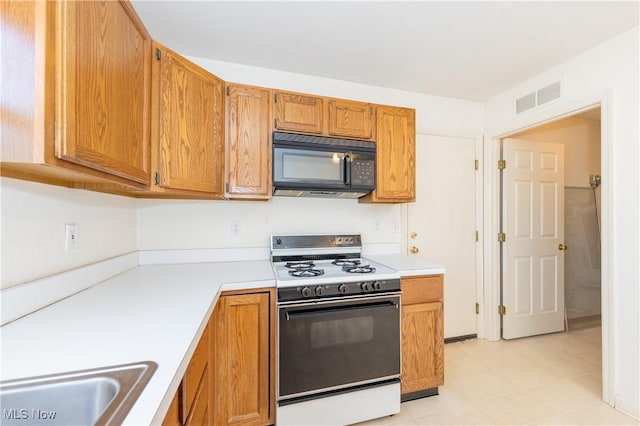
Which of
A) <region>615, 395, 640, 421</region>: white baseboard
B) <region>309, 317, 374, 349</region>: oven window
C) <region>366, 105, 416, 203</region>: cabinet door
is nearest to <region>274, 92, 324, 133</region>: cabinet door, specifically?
<region>366, 105, 416, 203</region>: cabinet door

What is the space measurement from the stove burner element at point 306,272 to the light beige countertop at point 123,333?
363mm

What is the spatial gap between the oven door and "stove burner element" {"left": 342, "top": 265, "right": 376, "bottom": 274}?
0.54 ft

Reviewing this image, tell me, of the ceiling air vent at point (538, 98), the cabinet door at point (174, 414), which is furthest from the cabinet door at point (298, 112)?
the ceiling air vent at point (538, 98)

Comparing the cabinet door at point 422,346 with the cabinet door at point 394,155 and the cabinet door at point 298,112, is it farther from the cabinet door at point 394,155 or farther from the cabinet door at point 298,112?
the cabinet door at point 298,112

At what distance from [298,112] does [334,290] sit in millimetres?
1229

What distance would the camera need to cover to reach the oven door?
1558 millimetres

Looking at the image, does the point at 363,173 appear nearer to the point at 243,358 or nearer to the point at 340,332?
the point at 340,332

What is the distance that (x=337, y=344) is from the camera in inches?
64.3

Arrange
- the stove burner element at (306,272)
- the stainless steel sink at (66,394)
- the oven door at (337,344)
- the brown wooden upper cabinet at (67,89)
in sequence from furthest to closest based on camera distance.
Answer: the stove burner element at (306,272)
the oven door at (337,344)
the brown wooden upper cabinet at (67,89)
the stainless steel sink at (66,394)

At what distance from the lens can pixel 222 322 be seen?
4.91 ft

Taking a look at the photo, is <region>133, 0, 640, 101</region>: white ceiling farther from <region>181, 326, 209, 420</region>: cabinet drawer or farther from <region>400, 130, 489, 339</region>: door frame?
<region>181, 326, 209, 420</region>: cabinet drawer

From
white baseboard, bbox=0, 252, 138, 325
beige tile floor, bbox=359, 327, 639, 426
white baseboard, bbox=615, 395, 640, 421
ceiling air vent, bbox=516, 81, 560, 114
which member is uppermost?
ceiling air vent, bbox=516, 81, 560, 114

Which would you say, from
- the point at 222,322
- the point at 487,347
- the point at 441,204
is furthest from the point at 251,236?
the point at 487,347

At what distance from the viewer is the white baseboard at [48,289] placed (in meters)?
0.96
